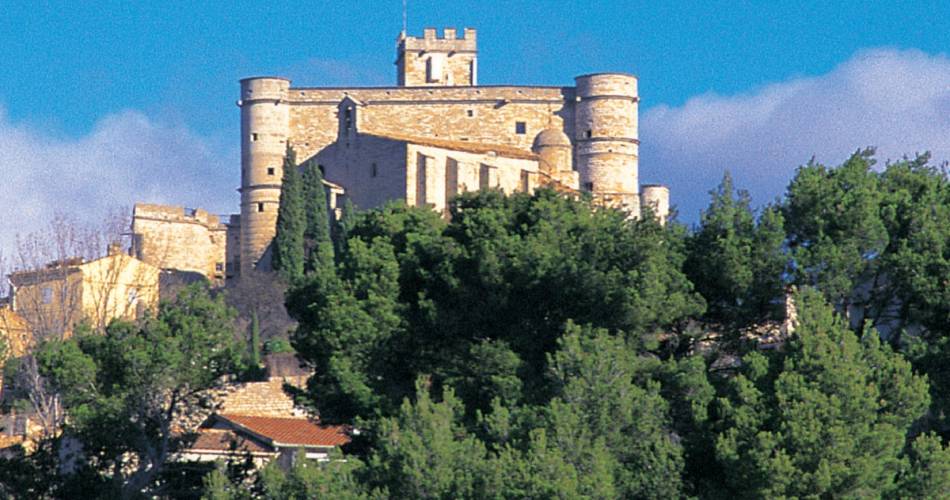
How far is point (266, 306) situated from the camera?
3137 inches

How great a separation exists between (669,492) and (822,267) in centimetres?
580

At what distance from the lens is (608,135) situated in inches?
3792

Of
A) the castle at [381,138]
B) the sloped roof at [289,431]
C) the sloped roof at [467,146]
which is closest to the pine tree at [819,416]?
the sloped roof at [289,431]

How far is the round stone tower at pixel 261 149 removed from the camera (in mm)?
94438

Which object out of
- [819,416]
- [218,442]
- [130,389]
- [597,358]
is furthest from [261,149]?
[819,416]

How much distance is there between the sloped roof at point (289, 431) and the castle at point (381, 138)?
42374 millimetres

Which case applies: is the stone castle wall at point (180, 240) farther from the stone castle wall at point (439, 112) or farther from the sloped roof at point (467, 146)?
the sloped roof at point (467, 146)

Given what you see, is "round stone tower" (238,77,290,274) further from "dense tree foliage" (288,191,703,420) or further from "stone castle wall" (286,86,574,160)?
"dense tree foliage" (288,191,703,420)

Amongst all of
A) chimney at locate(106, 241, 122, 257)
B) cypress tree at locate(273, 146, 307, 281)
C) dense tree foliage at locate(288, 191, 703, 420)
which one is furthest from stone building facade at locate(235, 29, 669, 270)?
dense tree foliage at locate(288, 191, 703, 420)

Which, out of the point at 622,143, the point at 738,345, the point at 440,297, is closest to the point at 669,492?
the point at 738,345

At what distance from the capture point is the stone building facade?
9325cm

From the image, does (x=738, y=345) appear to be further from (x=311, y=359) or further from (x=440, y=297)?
(x=311, y=359)

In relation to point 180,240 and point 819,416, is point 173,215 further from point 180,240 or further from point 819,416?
point 819,416

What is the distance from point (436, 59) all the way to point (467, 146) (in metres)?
15.1
